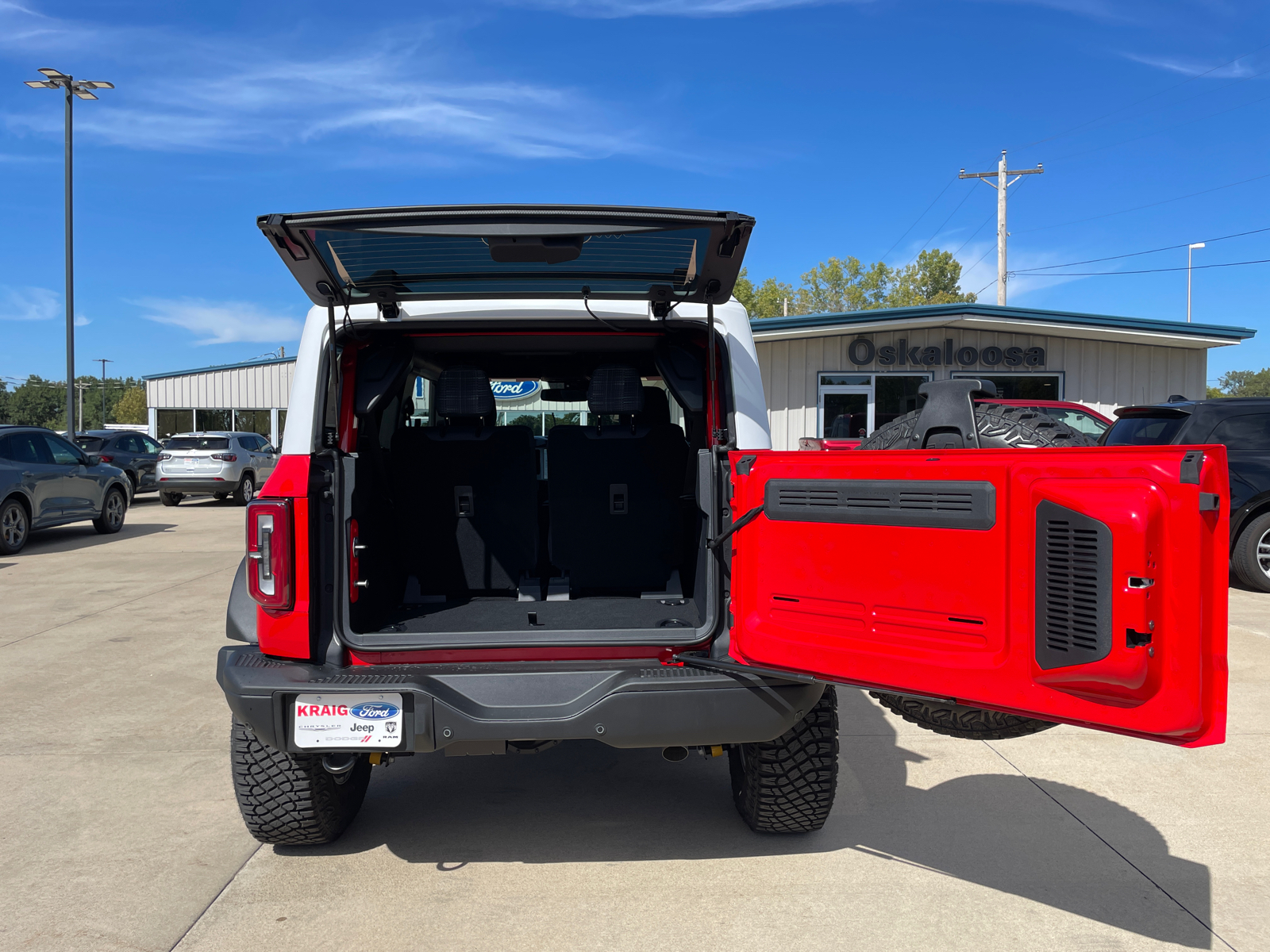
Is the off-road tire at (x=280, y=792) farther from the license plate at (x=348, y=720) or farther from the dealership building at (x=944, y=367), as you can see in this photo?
the dealership building at (x=944, y=367)

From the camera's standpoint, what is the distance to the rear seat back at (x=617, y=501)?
3945 mm

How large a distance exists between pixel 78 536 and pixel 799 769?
13.9 metres

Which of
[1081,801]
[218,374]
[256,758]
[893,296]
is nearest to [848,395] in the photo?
[1081,801]

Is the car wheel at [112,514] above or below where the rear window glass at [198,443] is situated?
below

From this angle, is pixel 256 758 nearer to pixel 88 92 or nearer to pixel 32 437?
pixel 32 437

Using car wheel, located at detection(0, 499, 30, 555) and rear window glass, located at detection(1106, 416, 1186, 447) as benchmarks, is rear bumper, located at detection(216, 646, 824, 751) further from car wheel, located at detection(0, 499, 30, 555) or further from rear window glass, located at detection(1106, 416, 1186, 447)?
car wheel, located at detection(0, 499, 30, 555)

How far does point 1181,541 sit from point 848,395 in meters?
17.3

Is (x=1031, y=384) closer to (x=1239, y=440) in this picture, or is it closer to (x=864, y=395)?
(x=864, y=395)

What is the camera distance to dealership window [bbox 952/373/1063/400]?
19.2 m

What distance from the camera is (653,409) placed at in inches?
170

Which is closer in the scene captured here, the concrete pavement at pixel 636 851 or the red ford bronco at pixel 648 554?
the red ford bronco at pixel 648 554

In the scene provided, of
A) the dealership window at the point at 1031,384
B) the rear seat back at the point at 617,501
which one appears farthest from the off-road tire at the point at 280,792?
the dealership window at the point at 1031,384

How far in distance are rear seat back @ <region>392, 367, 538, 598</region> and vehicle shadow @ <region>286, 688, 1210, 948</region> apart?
2.84 feet

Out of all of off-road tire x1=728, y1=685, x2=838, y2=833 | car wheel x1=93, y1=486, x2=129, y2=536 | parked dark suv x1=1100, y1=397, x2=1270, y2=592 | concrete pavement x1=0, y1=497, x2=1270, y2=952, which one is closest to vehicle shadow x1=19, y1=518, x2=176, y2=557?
car wheel x1=93, y1=486, x2=129, y2=536
